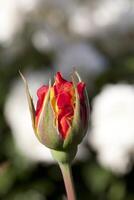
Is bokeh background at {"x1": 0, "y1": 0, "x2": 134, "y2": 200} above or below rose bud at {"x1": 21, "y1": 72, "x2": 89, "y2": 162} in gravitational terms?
below

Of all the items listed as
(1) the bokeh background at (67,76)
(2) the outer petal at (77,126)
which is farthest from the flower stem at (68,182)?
(1) the bokeh background at (67,76)

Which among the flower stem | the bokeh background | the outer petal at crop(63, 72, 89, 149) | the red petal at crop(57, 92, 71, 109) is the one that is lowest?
the bokeh background

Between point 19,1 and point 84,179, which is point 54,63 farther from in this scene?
point 84,179

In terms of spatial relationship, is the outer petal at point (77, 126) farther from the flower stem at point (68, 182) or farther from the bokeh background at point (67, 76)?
the bokeh background at point (67, 76)

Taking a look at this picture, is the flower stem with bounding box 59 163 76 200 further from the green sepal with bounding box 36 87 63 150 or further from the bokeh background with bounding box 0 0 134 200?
the bokeh background with bounding box 0 0 134 200

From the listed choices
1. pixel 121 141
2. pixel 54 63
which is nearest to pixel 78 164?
pixel 121 141

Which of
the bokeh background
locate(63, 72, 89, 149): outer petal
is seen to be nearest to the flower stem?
locate(63, 72, 89, 149): outer petal

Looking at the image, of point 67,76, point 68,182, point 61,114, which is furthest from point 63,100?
point 67,76

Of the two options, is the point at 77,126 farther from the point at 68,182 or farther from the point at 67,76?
the point at 67,76
